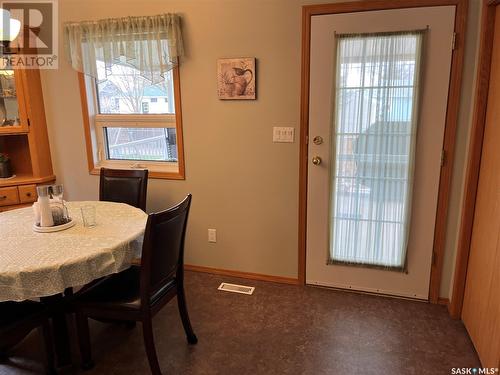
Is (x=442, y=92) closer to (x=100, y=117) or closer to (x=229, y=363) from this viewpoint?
(x=229, y=363)

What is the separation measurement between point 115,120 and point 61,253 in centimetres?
174

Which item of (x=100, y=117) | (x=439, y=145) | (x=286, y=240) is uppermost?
(x=100, y=117)

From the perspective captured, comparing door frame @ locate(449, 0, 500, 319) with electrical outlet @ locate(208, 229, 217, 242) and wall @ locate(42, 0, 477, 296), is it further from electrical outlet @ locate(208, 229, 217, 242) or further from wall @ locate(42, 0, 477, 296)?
electrical outlet @ locate(208, 229, 217, 242)

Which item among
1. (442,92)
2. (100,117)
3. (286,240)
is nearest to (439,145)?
(442,92)

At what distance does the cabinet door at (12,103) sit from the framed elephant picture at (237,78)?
1707 millimetres

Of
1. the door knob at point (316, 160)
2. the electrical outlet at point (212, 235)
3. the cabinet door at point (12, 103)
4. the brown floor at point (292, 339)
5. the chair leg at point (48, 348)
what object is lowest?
the brown floor at point (292, 339)

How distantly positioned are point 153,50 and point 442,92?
1.99 metres

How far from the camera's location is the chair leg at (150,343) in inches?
66.4

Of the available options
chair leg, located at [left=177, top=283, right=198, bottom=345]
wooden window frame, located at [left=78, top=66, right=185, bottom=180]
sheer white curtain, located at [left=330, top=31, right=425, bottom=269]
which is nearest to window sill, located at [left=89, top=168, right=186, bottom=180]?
wooden window frame, located at [left=78, top=66, right=185, bottom=180]

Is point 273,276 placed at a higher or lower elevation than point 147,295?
lower

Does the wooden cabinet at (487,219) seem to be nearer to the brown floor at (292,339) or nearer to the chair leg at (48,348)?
the brown floor at (292,339)

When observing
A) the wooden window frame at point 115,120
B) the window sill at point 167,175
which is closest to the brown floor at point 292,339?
the window sill at point 167,175

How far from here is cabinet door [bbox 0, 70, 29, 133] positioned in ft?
9.72

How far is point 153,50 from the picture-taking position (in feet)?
8.67
